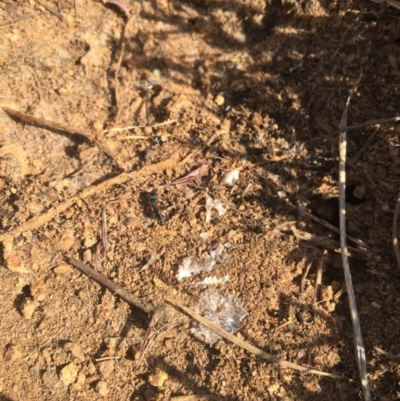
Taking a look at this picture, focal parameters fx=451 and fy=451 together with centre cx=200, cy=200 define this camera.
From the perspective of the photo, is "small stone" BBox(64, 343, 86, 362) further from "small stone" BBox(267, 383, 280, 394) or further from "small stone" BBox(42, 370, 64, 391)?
"small stone" BBox(267, 383, 280, 394)

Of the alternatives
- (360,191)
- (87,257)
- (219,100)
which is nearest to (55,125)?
(87,257)

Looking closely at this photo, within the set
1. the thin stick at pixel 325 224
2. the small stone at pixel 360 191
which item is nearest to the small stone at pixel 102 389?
the thin stick at pixel 325 224

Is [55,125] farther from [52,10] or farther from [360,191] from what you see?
[360,191]

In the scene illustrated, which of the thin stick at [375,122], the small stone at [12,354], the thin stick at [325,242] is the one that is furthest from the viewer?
the thin stick at [375,122]

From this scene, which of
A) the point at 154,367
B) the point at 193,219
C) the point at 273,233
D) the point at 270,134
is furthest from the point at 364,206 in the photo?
the point at 154,367

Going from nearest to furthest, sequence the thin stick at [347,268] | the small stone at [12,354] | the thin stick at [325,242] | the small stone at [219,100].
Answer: the thin stick at [347,268], the small stone at [12,354], the thin stick at [325,242], the small stone at [219,100]

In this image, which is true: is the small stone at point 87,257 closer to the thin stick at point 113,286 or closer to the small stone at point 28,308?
the thin stick at point 113,286

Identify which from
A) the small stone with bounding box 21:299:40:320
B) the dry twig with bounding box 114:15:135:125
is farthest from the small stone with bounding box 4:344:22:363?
the dry twig with bounding box 114:15:135:125

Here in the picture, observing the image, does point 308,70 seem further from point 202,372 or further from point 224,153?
point 202,372
